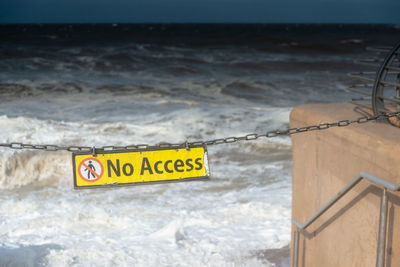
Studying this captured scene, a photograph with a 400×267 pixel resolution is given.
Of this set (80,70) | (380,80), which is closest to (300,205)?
(380,80)

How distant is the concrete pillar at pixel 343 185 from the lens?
3.02 meters

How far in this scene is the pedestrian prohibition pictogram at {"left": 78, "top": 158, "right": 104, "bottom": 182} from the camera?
304 cm

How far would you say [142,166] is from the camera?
10.2ft

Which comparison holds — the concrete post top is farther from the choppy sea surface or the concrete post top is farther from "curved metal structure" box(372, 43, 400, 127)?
the choppy sea surface

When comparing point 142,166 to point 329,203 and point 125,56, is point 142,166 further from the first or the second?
point 125,56

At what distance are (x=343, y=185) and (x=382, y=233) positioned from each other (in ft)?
1.78

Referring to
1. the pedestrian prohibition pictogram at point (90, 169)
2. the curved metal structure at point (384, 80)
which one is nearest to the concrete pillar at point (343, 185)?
the curved metal structure at point (384, 80)

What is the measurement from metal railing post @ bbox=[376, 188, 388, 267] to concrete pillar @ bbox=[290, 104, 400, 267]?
0.18 ft

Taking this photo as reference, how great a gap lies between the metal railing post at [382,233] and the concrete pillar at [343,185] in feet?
0.18

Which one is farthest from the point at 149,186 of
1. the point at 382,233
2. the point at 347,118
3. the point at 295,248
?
the point at 382,233

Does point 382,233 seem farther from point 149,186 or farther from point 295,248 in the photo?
point 149,186

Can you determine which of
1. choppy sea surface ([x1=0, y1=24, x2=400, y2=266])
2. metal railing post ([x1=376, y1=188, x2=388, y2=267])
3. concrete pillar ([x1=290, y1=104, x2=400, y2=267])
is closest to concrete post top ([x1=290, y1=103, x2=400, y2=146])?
concrete pillar ([x1=290, y1=104, x2=400, y2=267])

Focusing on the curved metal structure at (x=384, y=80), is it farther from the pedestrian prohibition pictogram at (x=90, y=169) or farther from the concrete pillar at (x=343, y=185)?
the pedestrian prohibition pictogram at (x=90, y=169)

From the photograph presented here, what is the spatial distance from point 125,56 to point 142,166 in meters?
35.9
